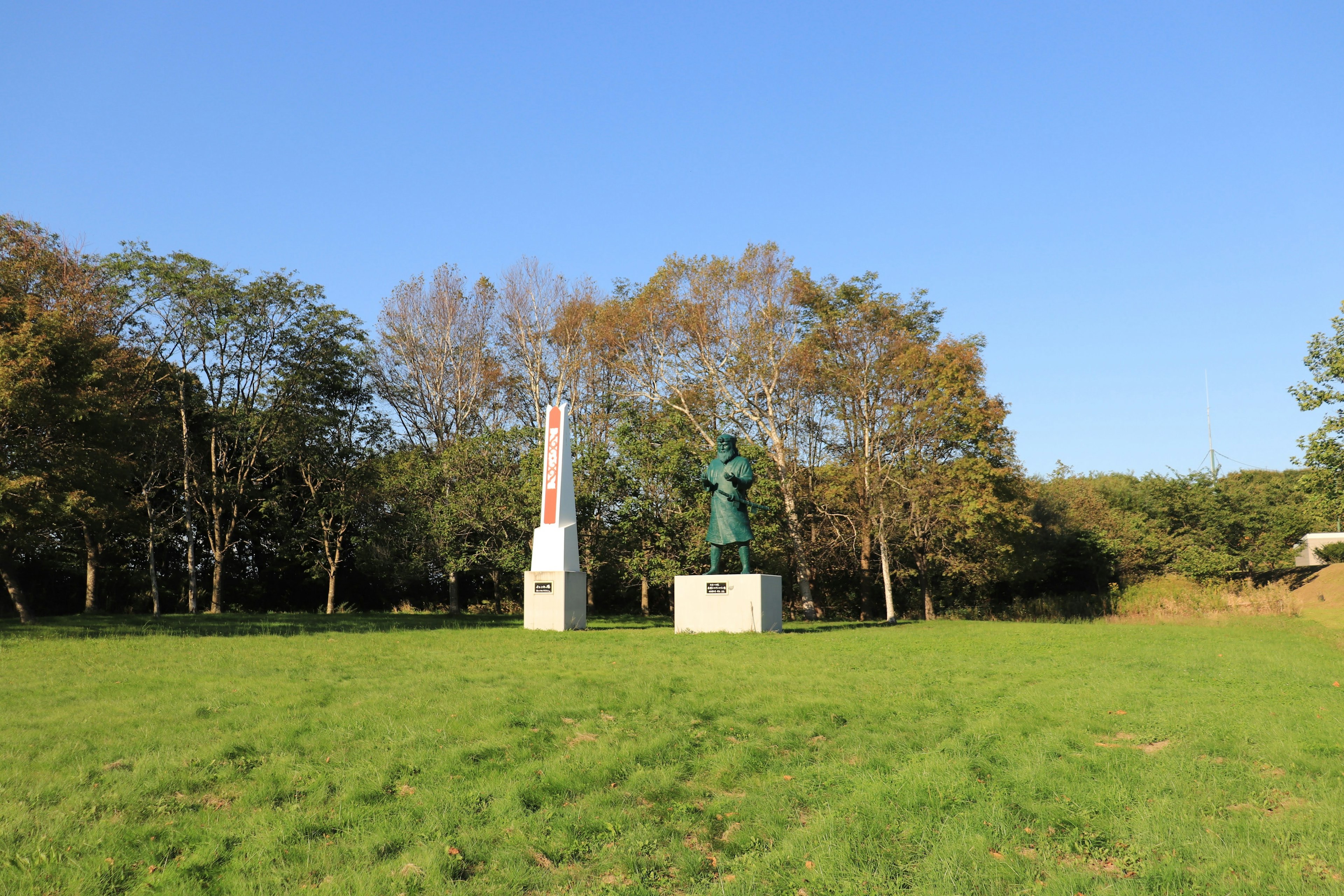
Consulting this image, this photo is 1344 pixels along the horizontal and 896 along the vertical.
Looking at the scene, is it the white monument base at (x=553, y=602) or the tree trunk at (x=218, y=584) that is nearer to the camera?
the white monument base at (x=553, y=602)

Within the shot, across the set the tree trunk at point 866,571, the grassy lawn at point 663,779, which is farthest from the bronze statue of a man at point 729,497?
the tree trunk at point 866,571

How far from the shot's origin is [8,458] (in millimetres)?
16766

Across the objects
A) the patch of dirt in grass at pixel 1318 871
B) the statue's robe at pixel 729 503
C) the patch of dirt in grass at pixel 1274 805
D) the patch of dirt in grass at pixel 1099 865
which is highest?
the statue's robe at pixel 729 503

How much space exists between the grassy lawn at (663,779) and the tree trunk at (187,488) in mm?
18374

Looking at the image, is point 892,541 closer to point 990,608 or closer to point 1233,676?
point 990,608

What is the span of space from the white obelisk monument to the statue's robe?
3.18 meters

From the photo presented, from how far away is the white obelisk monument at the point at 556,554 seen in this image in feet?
60.8

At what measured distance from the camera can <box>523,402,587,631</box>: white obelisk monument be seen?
18.5 m

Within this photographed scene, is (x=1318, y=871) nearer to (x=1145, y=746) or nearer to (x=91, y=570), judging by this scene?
(x=1145, y=746)

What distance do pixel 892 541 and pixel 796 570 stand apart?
165 inches

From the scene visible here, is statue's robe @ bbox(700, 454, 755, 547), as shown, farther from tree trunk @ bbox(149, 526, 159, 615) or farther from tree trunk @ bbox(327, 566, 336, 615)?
tree trunk @ bbox(149, 526, 159, 615)

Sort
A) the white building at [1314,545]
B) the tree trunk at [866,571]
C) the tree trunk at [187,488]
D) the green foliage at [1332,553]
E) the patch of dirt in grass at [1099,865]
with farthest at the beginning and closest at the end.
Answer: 1. the white building at [1314,545]
2. the green foliage at [1332,553]
3. the tree trunk at [866,571]
4. the tree trunk at [187,488]
5. the patch of dirt in grass at [1099,865]

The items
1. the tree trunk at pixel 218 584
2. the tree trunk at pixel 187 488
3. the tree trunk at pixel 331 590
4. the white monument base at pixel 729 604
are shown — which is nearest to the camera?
the white monument base at pixel 729 604

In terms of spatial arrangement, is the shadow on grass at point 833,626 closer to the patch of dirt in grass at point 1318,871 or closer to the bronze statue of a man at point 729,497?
the bronze statue of a man at point 729,497
